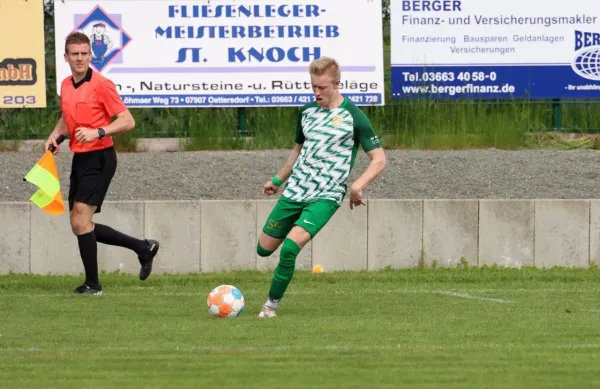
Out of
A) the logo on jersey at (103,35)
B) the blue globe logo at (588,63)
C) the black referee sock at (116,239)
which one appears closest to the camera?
the black referee sock at (116,239)

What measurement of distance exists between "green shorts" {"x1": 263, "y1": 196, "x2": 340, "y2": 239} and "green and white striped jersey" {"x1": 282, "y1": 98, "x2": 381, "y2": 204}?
0.05 m

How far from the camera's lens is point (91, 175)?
11609 mm

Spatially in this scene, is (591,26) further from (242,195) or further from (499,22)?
(242,195)

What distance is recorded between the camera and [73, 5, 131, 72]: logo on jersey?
17.9 meters

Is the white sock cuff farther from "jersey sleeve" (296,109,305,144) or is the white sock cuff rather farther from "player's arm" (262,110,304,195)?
"jersey sleeve" (296,109,305,144)

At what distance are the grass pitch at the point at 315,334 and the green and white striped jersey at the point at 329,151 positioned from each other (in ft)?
3.04

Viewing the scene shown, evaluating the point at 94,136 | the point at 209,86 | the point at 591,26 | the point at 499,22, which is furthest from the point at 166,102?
the point at 94,136

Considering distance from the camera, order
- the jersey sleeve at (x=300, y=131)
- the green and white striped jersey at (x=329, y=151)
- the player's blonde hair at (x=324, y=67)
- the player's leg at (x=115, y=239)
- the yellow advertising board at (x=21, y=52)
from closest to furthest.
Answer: the player's blonde hair at (x=324, y=67) → the green and white striped jersey at (x=329, y=151) → the jersey sleeve at (x=300, y=131) → the player's leg at (x=115, y=239) → the yellow advertising board at (x=21, y=52)

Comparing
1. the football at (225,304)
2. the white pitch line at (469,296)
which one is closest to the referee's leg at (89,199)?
the football at (225,304)

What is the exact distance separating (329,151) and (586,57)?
9427mm

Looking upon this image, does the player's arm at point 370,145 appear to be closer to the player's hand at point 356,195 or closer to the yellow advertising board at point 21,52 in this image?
the player's hand at point 356,195

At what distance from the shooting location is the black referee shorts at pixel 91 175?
1160 cm

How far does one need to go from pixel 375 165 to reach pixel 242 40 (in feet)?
28.1

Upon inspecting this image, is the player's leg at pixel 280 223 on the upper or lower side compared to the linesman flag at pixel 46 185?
lower
